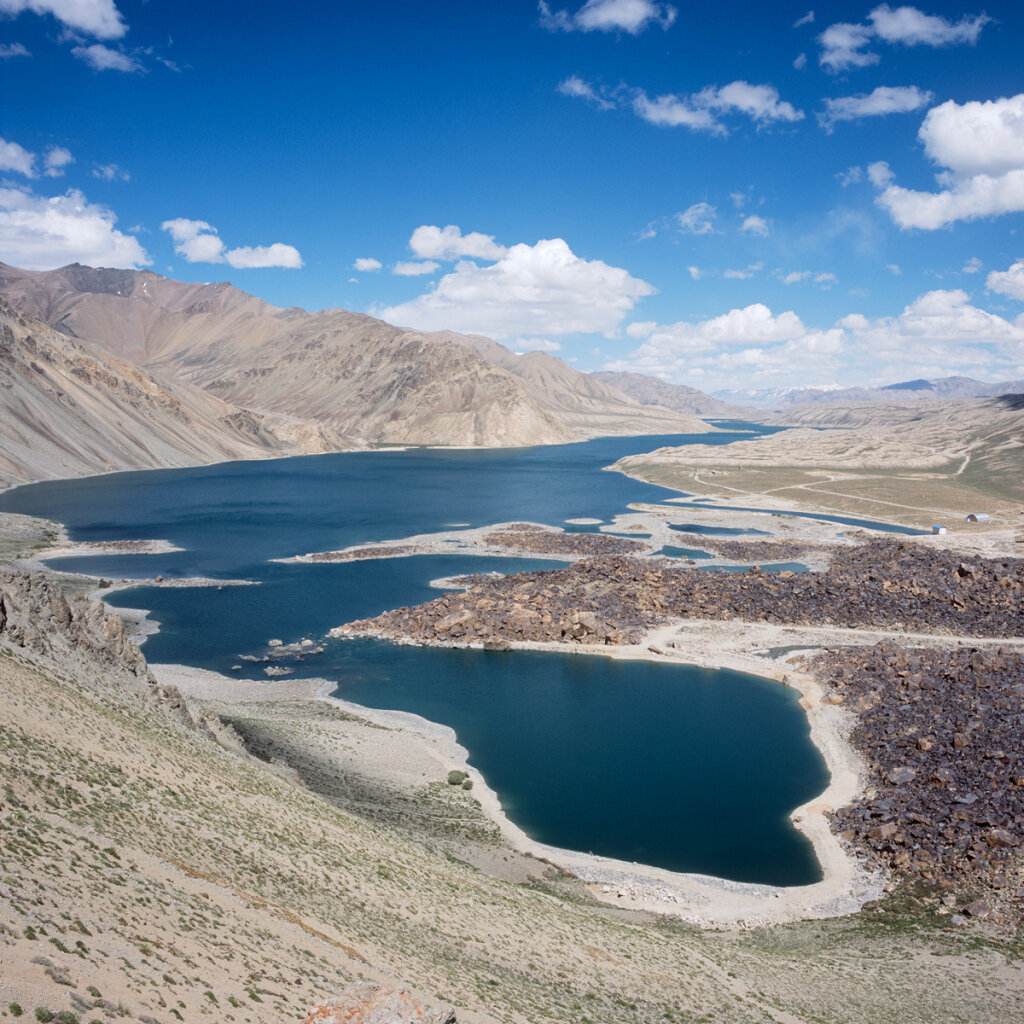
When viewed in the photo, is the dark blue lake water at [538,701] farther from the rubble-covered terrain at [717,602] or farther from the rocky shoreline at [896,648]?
the rubble-covered terrain at [717,602]

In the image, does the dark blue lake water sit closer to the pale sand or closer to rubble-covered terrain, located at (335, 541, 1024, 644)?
the pale sand

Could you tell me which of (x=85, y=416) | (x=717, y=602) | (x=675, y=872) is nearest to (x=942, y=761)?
(x=675, y=872)

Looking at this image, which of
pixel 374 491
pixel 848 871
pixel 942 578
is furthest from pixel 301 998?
pixel 374 491

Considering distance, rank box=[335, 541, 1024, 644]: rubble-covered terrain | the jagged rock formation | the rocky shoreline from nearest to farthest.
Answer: the rocky shoreline
box=[335, 541, 1024, 644]: rubble-covered terrain
the jagged rock formation

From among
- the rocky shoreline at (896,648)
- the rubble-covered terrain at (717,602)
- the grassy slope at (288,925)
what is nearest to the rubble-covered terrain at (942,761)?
the rocky shoreline at (896,648)

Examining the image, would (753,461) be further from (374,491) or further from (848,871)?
(848,871)

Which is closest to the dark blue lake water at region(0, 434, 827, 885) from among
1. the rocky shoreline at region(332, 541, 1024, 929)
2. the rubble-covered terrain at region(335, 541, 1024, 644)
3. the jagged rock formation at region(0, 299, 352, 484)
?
the rocky shoreline at region(332, 541, 1024, 929)
